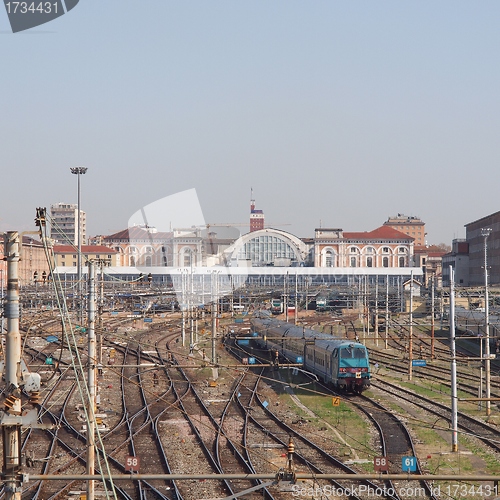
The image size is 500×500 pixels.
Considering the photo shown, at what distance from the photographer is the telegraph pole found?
286 inches

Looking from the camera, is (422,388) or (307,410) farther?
(422,388)

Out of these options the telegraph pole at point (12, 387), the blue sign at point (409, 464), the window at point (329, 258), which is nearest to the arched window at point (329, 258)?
the window at point (329, 258)

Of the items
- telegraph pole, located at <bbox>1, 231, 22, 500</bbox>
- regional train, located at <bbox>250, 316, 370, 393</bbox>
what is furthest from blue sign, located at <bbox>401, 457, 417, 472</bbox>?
telegraph pole, located at <bbox>1, 231, 22, 500</bbox>

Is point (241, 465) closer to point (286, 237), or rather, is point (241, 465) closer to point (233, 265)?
point (233, 265)

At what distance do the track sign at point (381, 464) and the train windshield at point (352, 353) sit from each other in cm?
1071

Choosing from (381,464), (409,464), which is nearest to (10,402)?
(381,464)

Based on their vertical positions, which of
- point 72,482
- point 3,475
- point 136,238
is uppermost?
point 136,238

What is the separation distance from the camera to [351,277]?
289 ft

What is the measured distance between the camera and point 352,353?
1089 inches

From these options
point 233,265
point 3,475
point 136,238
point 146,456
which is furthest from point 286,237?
point 3,475

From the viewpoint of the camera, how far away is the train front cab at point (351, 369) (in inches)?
1083

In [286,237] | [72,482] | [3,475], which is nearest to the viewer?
[3,475]

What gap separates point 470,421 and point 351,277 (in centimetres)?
6537

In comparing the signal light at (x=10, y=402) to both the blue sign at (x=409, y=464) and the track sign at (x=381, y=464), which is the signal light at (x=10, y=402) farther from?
the blue sign at (x=409, y=464)
